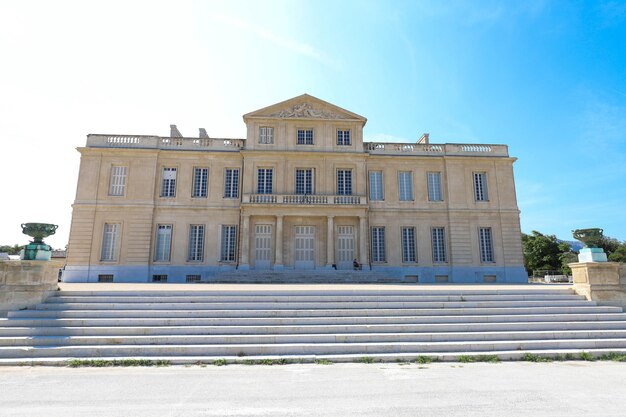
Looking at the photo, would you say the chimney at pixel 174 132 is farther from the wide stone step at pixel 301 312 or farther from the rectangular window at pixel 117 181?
the wide stone step at pixel 301 312

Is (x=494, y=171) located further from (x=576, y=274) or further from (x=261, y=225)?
(x=261, y=225)

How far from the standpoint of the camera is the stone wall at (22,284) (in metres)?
8.84

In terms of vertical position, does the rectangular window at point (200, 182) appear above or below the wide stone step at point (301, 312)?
above

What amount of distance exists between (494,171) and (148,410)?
2502cm

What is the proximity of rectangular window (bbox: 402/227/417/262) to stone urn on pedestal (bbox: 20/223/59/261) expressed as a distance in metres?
19.0

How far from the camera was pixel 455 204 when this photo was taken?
23547 millimetres

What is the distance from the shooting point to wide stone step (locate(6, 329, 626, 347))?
738 cm

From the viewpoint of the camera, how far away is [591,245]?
11.0 m

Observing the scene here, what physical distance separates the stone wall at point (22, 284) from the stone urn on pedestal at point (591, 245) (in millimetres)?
15828

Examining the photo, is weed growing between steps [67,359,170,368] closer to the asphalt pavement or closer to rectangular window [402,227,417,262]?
the asphalt pavement

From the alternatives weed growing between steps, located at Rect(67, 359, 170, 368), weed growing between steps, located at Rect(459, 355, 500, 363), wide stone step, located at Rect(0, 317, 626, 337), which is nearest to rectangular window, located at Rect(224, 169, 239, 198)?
wide stone step, located at Rect(0, 317, 626, 337)

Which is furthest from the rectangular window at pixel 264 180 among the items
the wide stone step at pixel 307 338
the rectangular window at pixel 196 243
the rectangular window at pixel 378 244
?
the wide stone step at pixel 307 338

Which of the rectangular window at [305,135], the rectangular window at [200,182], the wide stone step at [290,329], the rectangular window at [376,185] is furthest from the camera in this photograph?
the rectangular window at [305,135]

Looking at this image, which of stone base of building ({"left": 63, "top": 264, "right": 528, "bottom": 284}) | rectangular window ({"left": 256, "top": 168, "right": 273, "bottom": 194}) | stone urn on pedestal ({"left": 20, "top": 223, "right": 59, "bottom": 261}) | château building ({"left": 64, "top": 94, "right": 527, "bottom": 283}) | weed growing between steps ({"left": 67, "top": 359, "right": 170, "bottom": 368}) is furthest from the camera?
rectangular window ({"left": 256, "top": 168, "right": 273, "bottom": 194})
